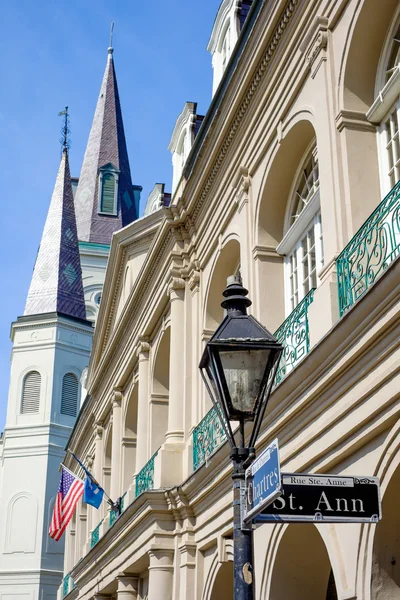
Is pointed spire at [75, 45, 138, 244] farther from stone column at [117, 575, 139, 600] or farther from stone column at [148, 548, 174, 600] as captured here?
stone column at [148, 548, 174, 600]

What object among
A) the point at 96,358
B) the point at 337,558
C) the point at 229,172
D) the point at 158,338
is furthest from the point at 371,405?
the point at 96,358

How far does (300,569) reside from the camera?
1101 centimetres

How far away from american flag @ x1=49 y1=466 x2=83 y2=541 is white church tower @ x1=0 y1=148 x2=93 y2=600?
19063 mm

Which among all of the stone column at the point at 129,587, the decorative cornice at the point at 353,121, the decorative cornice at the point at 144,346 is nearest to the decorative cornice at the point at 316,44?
the decorative cornice at the point at 353,121

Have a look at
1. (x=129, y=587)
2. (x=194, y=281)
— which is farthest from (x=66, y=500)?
(x=194, y=281)

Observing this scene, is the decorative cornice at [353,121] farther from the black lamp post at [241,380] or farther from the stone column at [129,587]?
the stone column at [129,587]

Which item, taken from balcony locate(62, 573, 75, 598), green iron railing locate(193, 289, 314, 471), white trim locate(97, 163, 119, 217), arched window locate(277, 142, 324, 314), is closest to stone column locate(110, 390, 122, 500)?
balcony locate(62, 573, 75, 598)

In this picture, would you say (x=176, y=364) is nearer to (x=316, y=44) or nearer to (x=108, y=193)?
(x=316, y=44)

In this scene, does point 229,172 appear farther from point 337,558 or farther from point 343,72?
point 337,558

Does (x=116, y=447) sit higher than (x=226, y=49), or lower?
lower

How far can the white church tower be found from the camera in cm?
4116

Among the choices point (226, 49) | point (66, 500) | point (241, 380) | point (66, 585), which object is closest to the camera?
point (241, 380)

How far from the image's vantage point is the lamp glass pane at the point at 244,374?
16.8 feet

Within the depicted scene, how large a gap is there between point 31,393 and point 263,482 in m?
41.5
